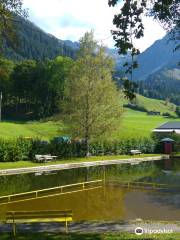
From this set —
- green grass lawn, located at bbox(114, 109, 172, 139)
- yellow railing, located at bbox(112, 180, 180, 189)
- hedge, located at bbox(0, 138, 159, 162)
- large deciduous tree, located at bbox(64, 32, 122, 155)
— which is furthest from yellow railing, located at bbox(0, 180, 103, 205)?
green grass lawn, located at bbox(114, 109, 172, 139)

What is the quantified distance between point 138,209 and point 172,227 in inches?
345

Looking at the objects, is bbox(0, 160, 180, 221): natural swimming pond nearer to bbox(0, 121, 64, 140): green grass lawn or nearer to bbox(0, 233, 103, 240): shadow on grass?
bbox(0, 233, 103, 240): shadow on grass

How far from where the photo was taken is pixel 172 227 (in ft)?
59.0

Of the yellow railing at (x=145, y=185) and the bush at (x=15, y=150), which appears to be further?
the bush at (x=15, y=150)

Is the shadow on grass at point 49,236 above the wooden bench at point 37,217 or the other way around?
the other way around

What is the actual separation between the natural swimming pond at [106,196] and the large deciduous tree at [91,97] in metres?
9.30

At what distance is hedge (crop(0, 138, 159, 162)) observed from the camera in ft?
156

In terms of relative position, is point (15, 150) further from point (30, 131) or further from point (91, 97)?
point (30, 131)

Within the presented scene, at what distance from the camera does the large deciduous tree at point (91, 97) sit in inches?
2176

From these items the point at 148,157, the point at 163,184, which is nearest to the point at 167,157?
A: the point at 148,157

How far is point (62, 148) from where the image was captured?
53.8 meters

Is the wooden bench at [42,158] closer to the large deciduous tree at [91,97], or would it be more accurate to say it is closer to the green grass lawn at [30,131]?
the large deciduous tree at [91,97]

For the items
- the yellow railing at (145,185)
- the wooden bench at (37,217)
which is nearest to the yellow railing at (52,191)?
the yellow railing at (145,185)

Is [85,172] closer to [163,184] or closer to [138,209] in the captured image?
[163,184]
